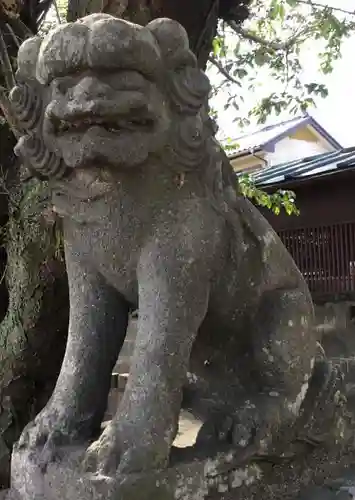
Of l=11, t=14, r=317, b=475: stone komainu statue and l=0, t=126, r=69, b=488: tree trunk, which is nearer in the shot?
l=11, t=14, r=317, b=475: stone komainu statue

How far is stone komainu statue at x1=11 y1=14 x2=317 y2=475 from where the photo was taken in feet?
3.78

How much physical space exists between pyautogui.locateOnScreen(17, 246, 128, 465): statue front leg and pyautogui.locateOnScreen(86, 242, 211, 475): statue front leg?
0.37 ft

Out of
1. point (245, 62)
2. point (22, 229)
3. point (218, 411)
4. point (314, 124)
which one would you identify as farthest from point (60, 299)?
point (314, 124)

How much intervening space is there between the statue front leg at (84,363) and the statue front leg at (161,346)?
114mm

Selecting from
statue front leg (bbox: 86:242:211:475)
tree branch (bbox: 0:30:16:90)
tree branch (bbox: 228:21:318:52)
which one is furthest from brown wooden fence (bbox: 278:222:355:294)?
statue front leg (bbox: 86:242:211:475)

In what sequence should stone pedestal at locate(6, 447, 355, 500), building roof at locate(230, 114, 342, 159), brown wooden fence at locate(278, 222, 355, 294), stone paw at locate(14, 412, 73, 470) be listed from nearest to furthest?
stone pedestal at locate(6, 447, 355, 500)
stone paw at locate(14, 412, 73, 470)
brown wooden fence at locate(278, 222, 355, 294)
building roof at locate(230, 114, 342, 159)

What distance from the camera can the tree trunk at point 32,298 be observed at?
206 cm

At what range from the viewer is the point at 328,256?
5.38 metres

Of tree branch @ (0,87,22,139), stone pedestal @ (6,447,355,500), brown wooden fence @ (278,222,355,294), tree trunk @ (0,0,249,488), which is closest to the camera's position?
stone pedestal @ (6,447,355,500)

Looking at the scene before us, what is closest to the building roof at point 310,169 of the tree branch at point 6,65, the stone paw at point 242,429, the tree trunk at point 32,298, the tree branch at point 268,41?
the tree branch at point 268,41

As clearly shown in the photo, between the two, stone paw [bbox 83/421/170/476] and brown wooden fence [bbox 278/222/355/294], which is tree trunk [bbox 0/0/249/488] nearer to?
stone paw [bbox 83/421/170/476]

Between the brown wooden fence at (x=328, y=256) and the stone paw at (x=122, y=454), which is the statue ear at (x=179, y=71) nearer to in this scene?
the stone paw at (x=122, y=454)

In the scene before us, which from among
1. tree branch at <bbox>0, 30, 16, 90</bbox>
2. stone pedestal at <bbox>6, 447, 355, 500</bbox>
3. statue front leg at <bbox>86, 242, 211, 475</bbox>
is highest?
tree branch at <bbox>0, 30, 16, 90</bbox>

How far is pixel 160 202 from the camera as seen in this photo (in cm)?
126
